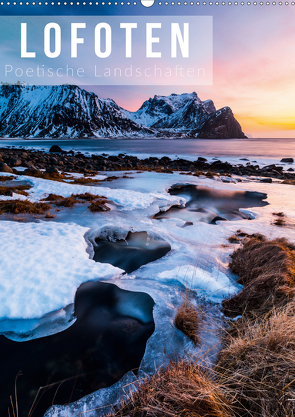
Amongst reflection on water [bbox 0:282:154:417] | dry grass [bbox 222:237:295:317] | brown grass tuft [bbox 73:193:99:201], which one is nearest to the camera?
reflection on water [bbox 0:282:154:417]

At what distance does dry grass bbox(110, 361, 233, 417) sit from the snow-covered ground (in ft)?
1.96

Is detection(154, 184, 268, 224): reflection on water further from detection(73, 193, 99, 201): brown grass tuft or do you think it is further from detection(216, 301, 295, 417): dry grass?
detection(216, 301, 295, 417): dry grass

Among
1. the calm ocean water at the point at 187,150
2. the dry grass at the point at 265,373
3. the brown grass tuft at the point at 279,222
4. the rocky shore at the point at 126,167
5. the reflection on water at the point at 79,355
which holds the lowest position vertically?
the reflection on water at the point at 79,355

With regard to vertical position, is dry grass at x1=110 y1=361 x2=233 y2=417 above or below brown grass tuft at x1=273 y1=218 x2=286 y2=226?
below

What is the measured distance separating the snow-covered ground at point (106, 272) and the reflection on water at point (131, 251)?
10.4 inches

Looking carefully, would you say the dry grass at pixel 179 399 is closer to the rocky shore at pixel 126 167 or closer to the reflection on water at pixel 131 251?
the reflection on water at pixel 131 251

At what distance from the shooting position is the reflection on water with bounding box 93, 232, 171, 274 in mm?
5684

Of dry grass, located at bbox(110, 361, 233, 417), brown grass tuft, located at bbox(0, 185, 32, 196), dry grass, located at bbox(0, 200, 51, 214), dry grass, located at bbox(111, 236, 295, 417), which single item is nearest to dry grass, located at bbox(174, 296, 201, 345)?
dry grass, located at bbox(111, 236, 295, 417)

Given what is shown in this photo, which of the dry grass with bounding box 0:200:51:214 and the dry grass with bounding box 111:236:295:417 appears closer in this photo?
the dry grass with bounding box 111:236:295:417

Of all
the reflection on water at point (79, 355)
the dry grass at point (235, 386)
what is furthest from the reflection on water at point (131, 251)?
the dry grass at point (235, 386)

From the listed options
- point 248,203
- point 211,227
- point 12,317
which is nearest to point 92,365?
point 12,317

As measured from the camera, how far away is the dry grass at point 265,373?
178cm

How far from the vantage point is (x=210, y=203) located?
1285 centimetres

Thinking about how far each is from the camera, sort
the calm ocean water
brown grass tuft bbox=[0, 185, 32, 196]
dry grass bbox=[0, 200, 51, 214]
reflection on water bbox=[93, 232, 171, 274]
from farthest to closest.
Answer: the calm ocean water < brown grass tuft bbox=[0, 185, 32, 196] < dry grass bbox=[0, 200, 51, 214] < reflection on water bbox=[93, 232, 171, 274]
